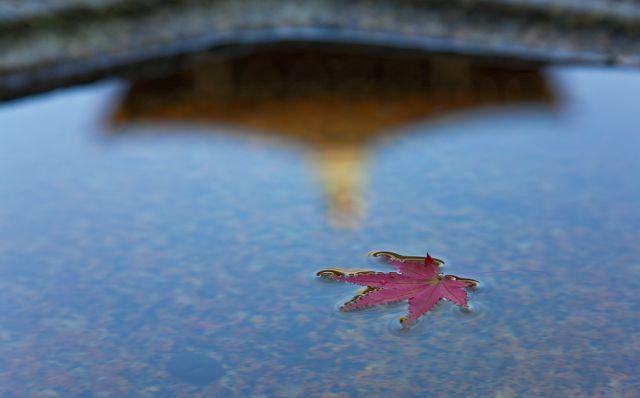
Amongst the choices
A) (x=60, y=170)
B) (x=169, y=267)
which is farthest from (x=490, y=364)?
(x=60, y=170)

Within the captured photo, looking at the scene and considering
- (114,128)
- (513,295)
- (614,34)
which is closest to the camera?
(513,295)

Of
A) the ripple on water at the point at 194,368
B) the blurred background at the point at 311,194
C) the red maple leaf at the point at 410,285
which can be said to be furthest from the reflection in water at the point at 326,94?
the ripple on water at the point at 194,368

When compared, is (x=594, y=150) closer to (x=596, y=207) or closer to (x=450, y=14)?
(x=596, y=207)

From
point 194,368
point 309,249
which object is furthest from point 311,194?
point 194,368

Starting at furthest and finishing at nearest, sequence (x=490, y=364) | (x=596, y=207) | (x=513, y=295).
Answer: (x=596, y=207), (x=513, y=295), (x=490, y=364)

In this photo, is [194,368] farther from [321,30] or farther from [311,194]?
[321,30]

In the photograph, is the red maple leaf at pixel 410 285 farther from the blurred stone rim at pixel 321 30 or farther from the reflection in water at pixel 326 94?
the blurred stone rim at pixel 321 30

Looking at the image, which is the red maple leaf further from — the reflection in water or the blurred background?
the reflection in water
